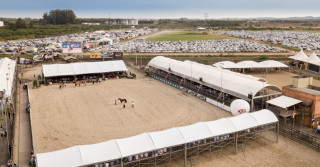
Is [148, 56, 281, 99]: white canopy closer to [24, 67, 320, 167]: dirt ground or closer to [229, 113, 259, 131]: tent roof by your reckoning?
[24, 67, 320, 167]: dirt ground

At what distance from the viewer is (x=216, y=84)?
26.2 m

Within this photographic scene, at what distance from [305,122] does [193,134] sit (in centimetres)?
958

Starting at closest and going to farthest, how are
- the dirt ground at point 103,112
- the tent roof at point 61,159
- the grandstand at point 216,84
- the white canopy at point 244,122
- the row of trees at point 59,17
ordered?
1. the tent roof at point 61,159
2. the white canopy at point 244,122
3. the dirt ground at point 103,112
4. the grandstand at point 216,84
5. the row of trees at point 59,17

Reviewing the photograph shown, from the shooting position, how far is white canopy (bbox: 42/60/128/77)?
1344 inches

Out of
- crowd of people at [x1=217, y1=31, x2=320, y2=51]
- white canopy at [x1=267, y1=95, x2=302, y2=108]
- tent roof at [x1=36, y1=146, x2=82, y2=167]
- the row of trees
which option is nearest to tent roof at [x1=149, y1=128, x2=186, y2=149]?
tent roof at [x1=36, y1=146, x2=82, y2=167]

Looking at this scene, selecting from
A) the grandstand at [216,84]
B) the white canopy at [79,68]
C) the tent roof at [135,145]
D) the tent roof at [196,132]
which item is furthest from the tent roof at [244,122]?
the white canopy at [79,68]

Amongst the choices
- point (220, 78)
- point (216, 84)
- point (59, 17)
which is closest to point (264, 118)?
point (216, 84)

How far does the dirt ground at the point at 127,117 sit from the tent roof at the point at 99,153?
365cm

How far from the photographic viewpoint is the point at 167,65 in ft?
117

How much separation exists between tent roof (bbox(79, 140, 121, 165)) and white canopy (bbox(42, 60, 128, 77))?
22.4 meters

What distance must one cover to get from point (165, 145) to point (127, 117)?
27.6 feet

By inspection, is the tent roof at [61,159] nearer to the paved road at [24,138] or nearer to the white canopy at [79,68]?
the paved road at [24,138]

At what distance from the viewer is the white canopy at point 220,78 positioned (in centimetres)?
2294

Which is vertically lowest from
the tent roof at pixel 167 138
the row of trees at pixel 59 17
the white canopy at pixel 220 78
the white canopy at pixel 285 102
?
the tent roof at pixel 167 138
